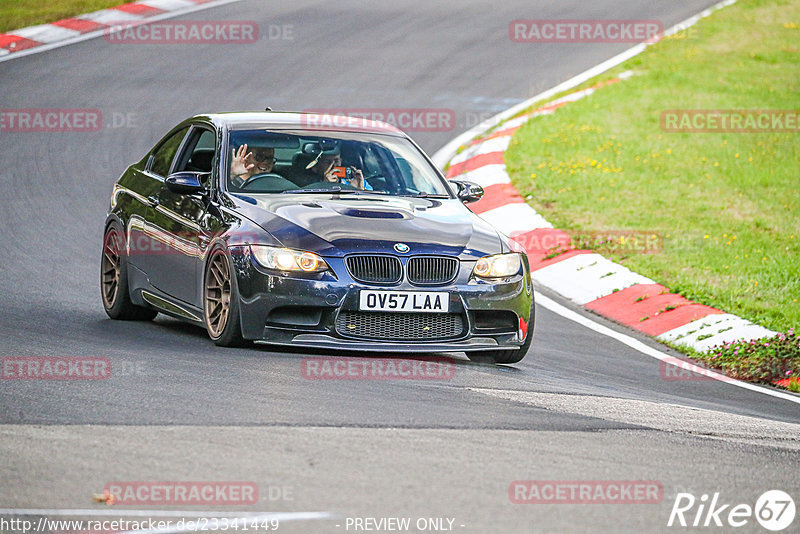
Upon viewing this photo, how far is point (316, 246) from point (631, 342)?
3584mm

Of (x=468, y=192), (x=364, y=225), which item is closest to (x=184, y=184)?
(x=364, y=225)

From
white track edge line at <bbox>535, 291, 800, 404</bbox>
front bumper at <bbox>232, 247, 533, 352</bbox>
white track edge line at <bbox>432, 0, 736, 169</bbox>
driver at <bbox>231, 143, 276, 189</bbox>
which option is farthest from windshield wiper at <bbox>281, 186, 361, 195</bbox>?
white track edge line at <bbox>432, 0, 736, 169</bbox>

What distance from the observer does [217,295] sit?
862cm

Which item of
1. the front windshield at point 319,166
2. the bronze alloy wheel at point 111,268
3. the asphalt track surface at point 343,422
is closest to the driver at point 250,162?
the front windshield at point 319,166

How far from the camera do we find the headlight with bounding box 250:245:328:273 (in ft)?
26.8

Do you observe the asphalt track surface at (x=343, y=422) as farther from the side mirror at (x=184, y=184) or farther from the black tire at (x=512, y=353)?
the side mirror at (x=184, y=184)

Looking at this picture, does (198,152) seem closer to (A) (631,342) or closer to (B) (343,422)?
(A) (631,342)

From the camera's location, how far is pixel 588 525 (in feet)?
16.3

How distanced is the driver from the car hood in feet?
1.13

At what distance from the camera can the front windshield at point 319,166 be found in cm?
918

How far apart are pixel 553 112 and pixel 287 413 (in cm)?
1428

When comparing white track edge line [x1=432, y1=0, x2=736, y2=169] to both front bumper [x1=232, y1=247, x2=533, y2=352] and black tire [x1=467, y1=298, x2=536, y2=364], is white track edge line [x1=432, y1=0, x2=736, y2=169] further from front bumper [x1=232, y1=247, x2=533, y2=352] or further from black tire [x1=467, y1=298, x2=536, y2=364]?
front bumper [x1=232, y1=247, x2=533, y2=352]

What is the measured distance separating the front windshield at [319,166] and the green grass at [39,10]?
1530 centimetres

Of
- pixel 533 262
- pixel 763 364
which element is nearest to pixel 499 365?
pixel 763 364
